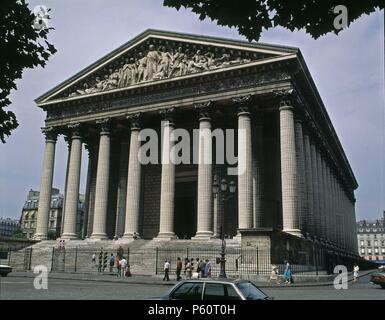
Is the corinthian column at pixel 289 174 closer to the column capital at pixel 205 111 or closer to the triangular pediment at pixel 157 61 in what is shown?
the triangular pediment at pixel 157 61

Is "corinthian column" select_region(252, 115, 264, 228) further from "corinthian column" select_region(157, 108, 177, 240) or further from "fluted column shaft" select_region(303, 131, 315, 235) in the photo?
"corinthian column" select_region(157, 108, 177, 240)

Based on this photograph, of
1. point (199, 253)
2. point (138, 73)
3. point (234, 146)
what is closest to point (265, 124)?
point (234, 146)

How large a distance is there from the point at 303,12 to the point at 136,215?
3487cm

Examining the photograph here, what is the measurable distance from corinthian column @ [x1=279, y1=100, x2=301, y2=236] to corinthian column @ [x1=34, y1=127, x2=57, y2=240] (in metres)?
23.3

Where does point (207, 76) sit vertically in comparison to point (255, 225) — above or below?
above

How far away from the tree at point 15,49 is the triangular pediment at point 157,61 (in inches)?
1105

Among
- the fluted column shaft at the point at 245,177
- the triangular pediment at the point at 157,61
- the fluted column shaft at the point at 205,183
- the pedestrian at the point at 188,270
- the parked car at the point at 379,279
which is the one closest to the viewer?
the parked car at the point at 379,279

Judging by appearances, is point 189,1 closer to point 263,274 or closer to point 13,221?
point 263,274

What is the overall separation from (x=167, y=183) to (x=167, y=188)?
1.41ft

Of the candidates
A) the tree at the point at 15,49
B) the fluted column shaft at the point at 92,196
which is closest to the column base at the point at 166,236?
the fluted column shaft at the point at 92,196

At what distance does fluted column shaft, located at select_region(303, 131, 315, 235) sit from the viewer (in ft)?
126

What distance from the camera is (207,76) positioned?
1510 inches

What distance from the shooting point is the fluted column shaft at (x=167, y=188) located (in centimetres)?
3762

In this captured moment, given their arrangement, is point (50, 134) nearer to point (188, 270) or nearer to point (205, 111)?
point (205, 111)
